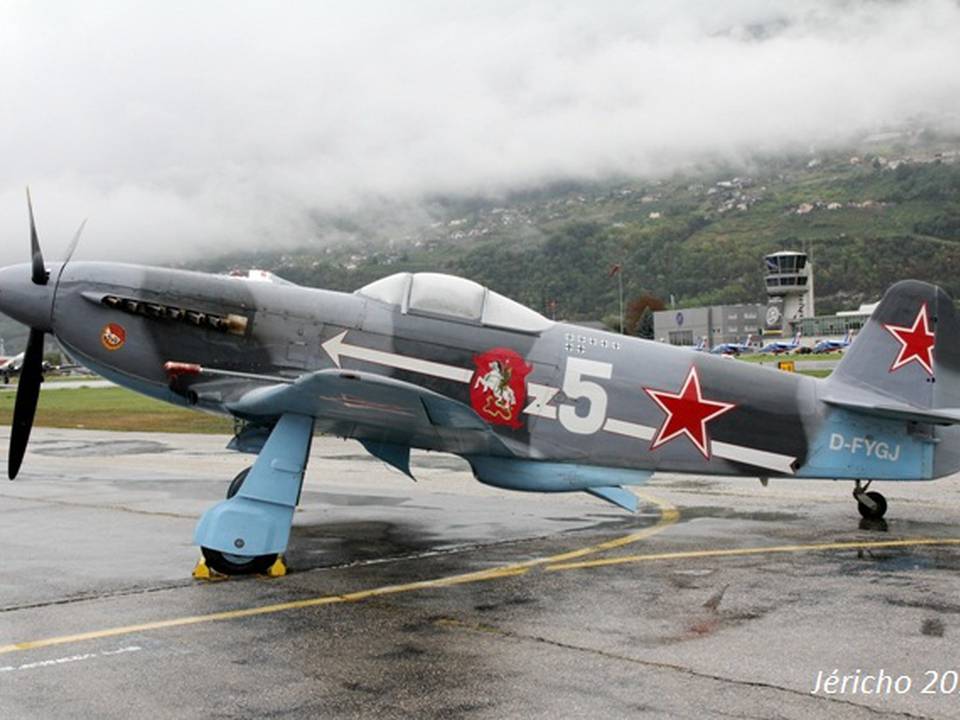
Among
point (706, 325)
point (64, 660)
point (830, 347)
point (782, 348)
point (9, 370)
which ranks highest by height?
point (706, 325)

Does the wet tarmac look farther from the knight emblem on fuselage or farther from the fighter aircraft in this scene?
the knight emblem on fuselage

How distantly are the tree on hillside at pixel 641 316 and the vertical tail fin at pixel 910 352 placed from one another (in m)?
126

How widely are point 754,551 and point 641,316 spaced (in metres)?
146

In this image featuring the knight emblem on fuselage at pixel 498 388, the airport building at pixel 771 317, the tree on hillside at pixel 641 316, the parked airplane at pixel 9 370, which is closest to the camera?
the knight emblem on fuselage at pixel 498 388

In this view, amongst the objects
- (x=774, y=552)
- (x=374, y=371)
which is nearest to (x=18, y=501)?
(x=374, y=371)

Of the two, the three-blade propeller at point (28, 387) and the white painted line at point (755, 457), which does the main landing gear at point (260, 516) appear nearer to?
the three-blade propeller at point (28, 387)

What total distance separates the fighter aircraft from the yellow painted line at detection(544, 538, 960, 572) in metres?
0.57

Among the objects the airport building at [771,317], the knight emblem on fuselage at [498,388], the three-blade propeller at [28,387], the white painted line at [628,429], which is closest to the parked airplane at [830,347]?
the airport building at [771,317]

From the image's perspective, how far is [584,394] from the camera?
926cm

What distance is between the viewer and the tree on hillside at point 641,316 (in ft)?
472

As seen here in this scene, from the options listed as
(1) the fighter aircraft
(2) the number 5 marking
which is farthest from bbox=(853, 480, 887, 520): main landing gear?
(2) the number 5 marking

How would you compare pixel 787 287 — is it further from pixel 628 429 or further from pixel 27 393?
pixel 27 393

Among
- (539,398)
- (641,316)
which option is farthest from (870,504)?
(641,316)

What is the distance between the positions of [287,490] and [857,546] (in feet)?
16.5
